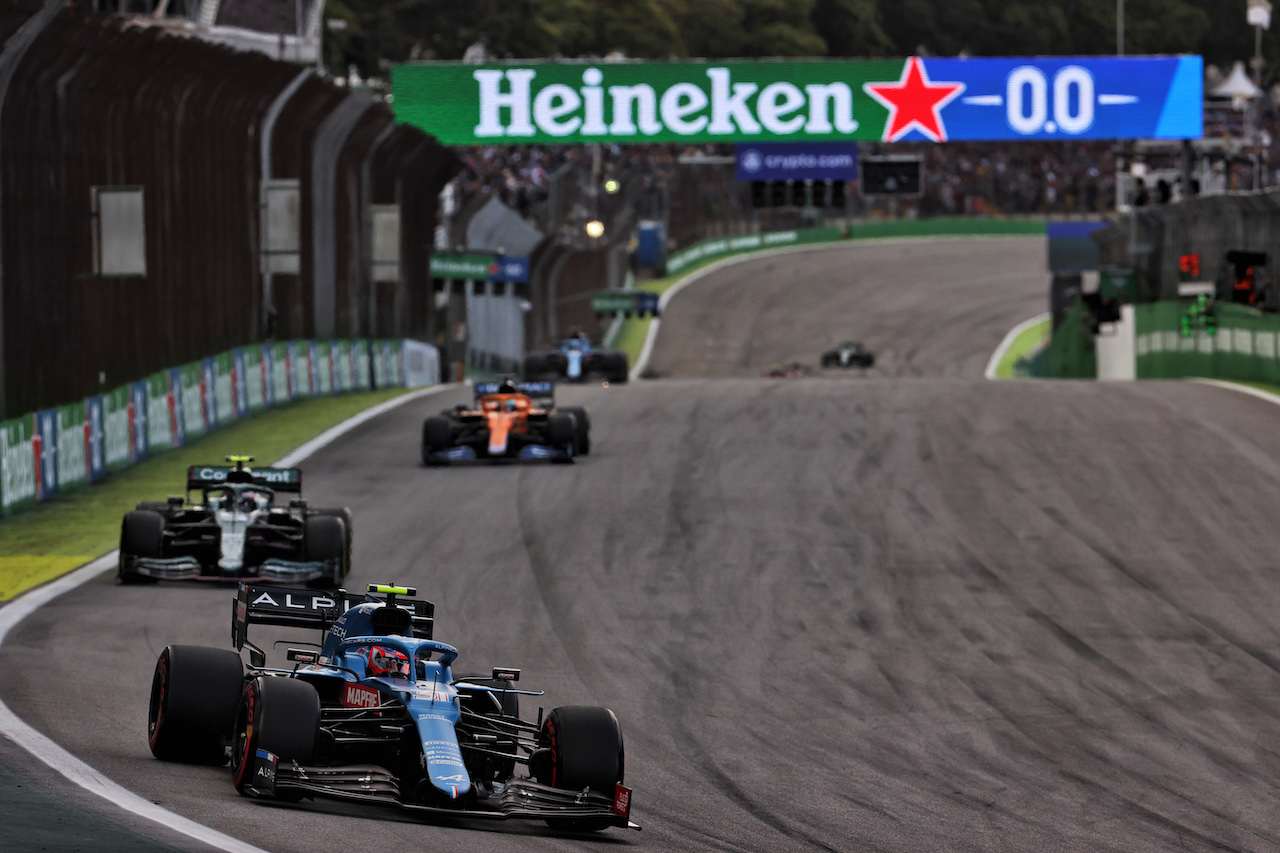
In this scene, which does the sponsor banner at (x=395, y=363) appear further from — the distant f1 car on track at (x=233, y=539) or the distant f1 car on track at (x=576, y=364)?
the distant f1 car on track at (x=233, y=539)

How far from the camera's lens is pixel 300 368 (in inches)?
1209

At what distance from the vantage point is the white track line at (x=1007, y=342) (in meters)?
55.3

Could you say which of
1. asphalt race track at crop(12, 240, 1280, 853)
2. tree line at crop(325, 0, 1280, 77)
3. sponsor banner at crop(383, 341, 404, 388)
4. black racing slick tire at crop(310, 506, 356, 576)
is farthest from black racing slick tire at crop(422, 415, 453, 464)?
tree line at crop(325, 0, 1280, 77)

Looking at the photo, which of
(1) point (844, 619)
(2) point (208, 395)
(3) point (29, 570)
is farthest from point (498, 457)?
(1) point (844, 619)

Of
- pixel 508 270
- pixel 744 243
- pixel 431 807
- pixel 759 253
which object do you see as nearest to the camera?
pixel 431 807

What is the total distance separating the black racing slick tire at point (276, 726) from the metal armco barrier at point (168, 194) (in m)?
11.4

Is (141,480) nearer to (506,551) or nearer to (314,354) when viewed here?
(506,551)

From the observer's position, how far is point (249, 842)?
7332mm

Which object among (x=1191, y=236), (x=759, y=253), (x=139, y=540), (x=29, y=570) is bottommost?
(x=29, y=570)

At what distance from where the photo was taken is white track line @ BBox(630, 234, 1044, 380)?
58.6 metres

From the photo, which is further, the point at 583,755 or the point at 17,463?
the point at 17,463

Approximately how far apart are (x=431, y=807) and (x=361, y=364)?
26321 mm

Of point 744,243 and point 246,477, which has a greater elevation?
point 744,243

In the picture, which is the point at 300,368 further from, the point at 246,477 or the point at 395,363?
the point at 246,477
